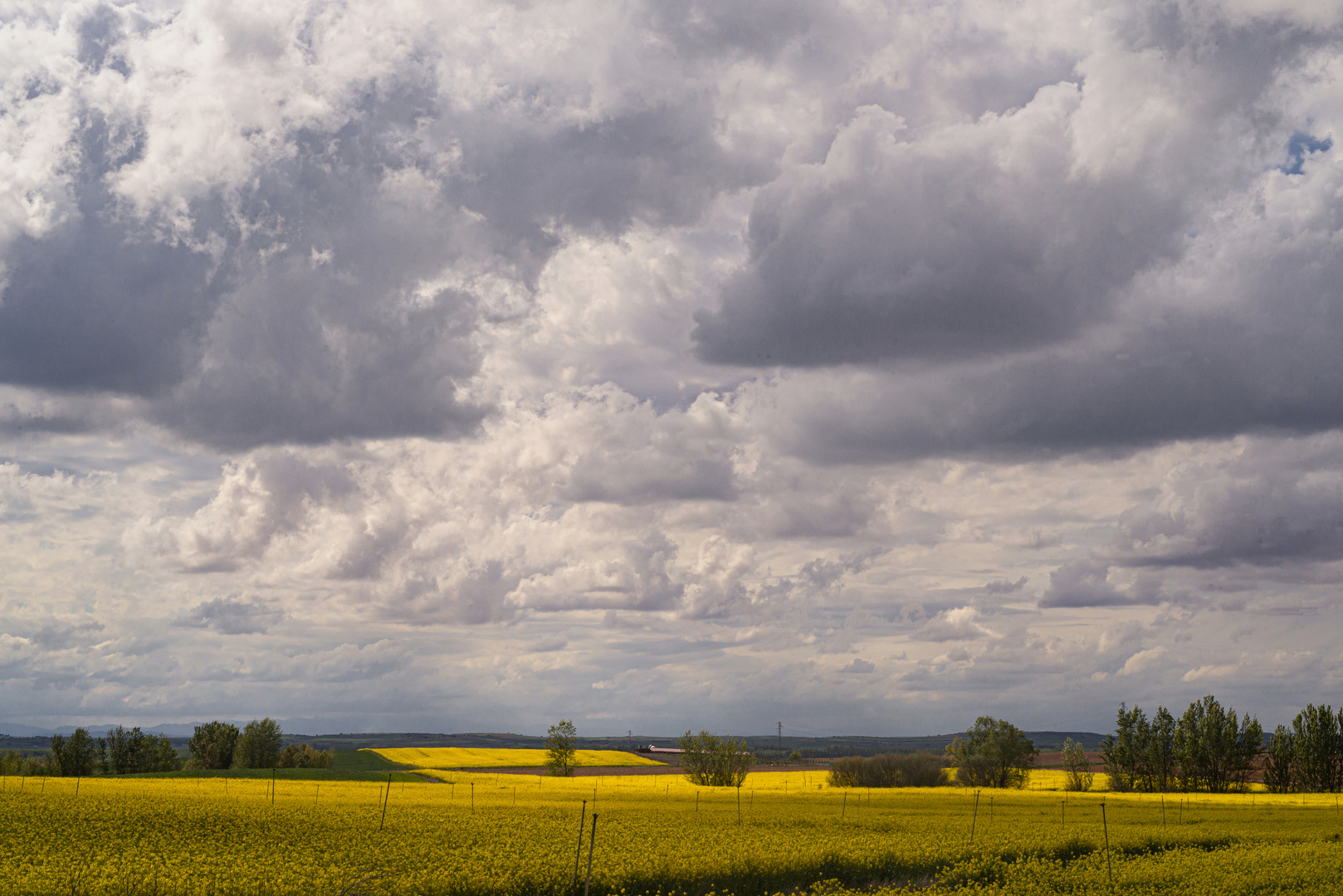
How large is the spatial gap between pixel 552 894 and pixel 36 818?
111 feet

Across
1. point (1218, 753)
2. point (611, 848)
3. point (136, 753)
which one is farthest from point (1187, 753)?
point (136, 753)

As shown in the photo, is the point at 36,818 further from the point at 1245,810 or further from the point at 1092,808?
the point at 1245,810

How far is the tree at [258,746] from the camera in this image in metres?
174

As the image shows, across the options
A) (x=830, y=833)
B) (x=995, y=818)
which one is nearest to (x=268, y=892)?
(x=830, y=833)

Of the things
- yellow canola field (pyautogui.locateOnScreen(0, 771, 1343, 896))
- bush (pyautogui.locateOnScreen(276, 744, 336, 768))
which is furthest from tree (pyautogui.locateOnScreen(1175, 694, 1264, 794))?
bush (pyautogui.locateOnScreen(276, 744, 336, 768))

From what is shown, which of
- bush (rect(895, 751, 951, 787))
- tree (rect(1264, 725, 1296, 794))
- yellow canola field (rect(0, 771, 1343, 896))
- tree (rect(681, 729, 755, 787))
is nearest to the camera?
yellow canola field (rect(0, 771, 1343, 896))

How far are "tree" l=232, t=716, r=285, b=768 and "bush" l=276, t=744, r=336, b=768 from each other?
1.71m

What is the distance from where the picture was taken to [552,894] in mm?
42125

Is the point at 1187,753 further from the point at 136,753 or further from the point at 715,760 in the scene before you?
the point at 136,753

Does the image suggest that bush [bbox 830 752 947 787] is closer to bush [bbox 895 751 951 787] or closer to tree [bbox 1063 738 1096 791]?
bush [bbox 895 751 951 787]

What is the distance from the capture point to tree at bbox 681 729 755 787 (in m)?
166

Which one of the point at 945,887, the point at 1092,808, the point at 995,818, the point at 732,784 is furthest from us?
the point at 732,784

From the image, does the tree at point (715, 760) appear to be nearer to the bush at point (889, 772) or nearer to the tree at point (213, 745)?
the bush at point (889, 772)

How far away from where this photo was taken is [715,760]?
558 ft
